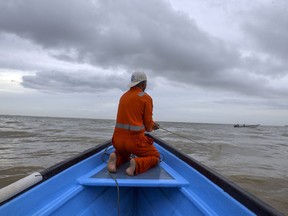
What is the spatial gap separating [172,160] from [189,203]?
1306 mm

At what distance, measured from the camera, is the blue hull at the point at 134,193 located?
2006mm

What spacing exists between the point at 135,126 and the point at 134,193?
915mm

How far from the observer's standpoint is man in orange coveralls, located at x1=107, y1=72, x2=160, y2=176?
320 centimetres

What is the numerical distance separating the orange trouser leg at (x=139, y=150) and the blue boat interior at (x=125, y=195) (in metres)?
0.11

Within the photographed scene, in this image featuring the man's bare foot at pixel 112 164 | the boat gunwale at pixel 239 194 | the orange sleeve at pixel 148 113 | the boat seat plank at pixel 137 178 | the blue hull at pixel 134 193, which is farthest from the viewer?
the orange sleeve at pixel 148 113

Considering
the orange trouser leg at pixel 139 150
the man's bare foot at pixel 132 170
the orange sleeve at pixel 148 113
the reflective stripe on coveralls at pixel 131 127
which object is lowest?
the man's bare foot at pixel 132 170

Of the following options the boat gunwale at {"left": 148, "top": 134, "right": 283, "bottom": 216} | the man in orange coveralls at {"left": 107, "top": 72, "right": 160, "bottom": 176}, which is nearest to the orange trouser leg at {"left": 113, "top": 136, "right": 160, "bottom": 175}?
the man in orange coveralls at {"left": 107, "top": 72, "right": 160, "bottom": 176}

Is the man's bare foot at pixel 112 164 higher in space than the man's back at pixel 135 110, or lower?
lower

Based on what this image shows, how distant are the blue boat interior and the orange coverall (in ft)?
0.72

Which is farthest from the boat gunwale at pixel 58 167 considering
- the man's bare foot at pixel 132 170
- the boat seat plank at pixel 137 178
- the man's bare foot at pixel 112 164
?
the man's bare foot at pixel 132 170

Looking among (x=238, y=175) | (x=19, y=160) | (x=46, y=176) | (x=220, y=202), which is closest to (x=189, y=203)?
(x=220, y=202)

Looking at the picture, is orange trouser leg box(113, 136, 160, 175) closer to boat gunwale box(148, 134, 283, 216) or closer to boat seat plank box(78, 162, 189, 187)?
boat seat plank box(78, 162, 189, 187)

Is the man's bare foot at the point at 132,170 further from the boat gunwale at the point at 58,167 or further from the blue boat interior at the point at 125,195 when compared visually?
the boat gunwale at the point at 58,167

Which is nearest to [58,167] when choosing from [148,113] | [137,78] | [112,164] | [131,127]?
[112,164]
